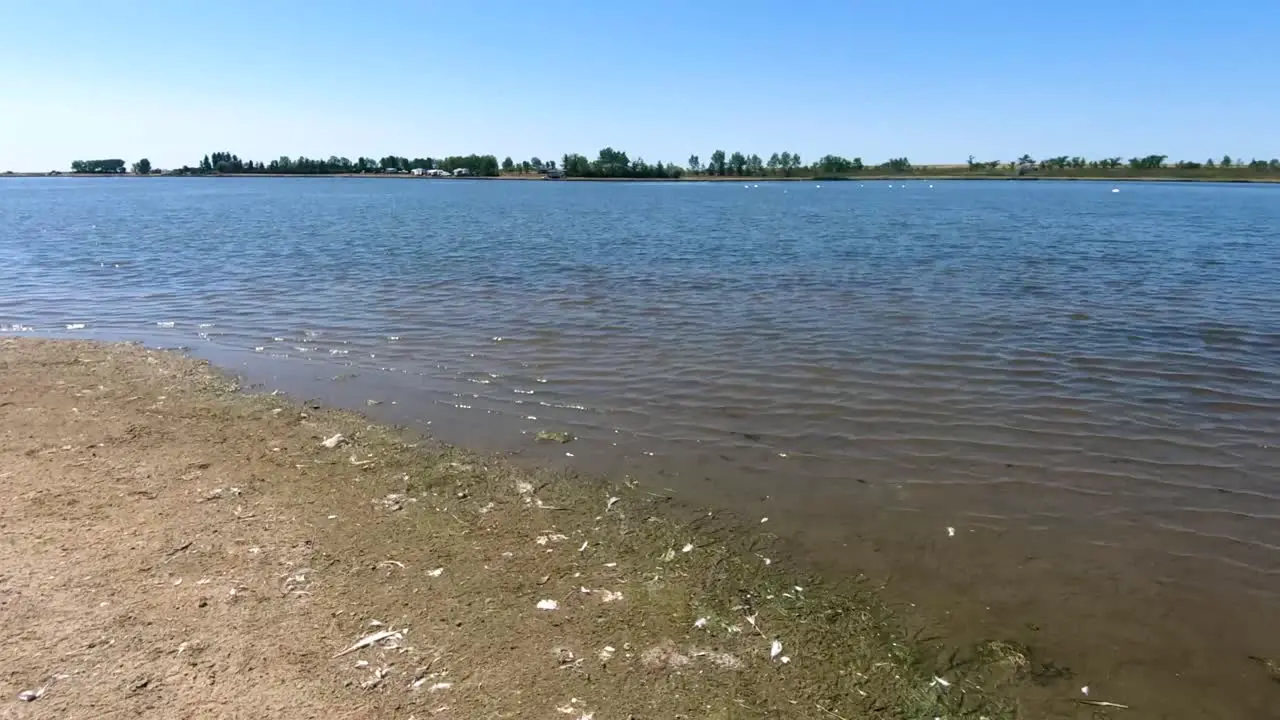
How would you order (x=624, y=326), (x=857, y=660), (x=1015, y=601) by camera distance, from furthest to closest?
(x=624, y=326)
(x=1015, y=601)
(x=857, y=660)

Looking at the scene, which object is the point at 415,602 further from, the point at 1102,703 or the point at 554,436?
the point at 1102,703

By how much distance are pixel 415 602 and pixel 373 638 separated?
0.53 meters

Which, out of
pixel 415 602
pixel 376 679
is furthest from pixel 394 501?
pixel 376 679

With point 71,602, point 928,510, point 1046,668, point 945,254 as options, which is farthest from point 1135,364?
point 945,254

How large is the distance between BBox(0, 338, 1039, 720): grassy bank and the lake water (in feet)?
2.78

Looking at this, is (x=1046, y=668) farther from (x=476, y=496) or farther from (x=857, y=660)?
(x=476, y=496)

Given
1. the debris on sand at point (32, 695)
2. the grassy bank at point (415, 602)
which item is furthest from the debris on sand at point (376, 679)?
the debris on sand at point (32, 695)

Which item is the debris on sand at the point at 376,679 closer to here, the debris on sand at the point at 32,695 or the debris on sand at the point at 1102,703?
the debris on sand at the point at 32,695

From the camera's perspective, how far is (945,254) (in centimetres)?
3186

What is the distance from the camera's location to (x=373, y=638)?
5281 millimetres

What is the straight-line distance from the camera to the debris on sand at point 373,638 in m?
5.15

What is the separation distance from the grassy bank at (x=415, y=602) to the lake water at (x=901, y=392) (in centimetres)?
85

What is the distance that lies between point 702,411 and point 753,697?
625cm

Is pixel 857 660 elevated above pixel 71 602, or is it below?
below
